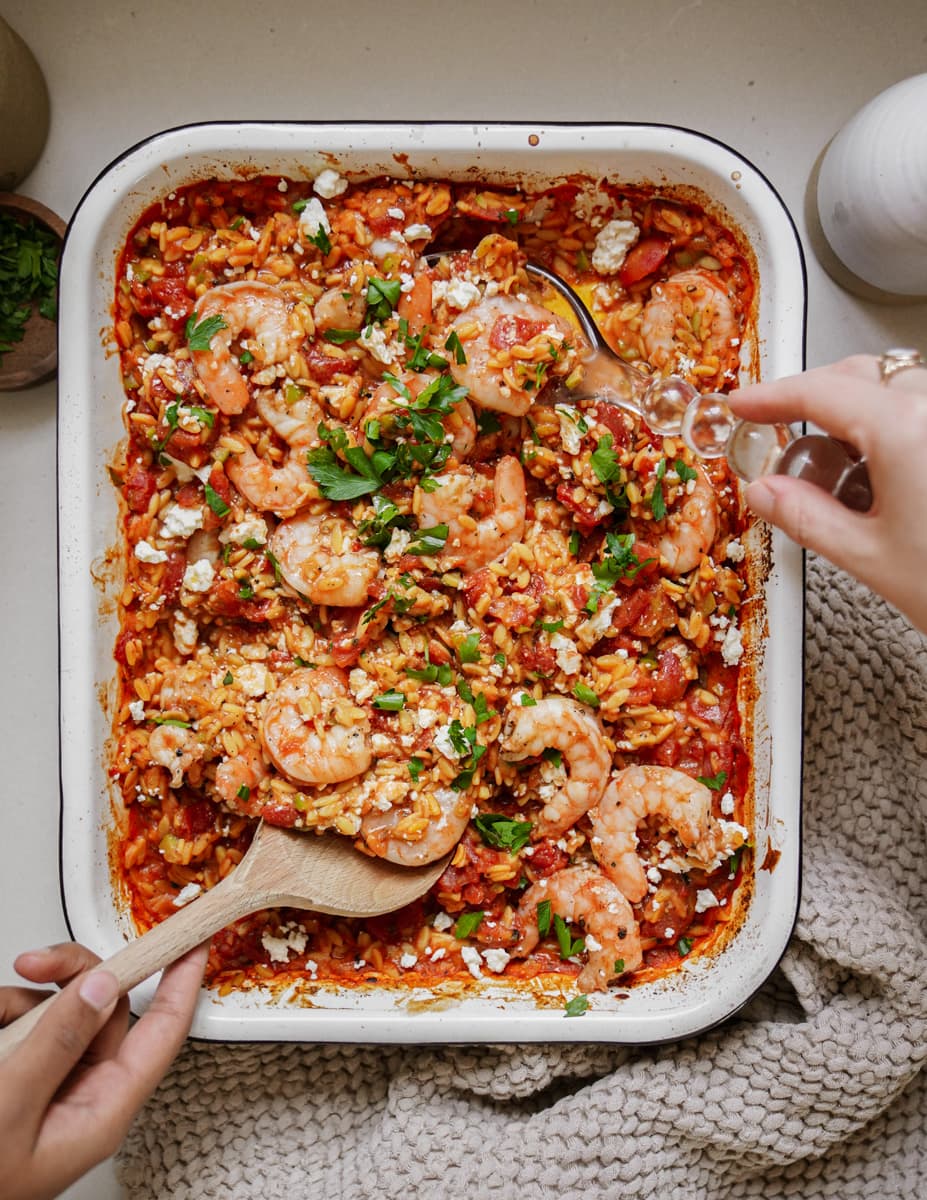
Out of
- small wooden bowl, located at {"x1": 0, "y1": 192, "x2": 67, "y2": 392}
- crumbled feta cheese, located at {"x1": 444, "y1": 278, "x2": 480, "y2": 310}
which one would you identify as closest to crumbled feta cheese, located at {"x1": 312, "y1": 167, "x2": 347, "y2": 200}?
crumbled feta cheese, located at {"x1": 444, "y1": 278, "x2": 480, "y2": 310}

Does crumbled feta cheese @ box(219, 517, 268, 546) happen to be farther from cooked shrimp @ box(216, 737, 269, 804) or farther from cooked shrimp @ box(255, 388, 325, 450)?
cooked shrimp @ box(216, 737, 269, 804)

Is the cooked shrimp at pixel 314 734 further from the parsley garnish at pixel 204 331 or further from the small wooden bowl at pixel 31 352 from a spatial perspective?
the small wooden bowl at pixel 31 352

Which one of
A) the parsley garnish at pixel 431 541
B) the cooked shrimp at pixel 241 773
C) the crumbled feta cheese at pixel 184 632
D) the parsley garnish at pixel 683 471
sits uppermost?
the parsley garnish at pixel 683 471

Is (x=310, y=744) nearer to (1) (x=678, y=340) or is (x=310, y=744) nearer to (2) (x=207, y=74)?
(1) (x=678, y=340)

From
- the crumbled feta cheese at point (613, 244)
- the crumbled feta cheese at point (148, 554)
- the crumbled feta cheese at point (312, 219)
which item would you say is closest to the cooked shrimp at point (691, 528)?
the crumbled feta cheese at point (613, 244)

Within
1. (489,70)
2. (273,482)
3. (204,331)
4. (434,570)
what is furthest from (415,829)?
(489,70)

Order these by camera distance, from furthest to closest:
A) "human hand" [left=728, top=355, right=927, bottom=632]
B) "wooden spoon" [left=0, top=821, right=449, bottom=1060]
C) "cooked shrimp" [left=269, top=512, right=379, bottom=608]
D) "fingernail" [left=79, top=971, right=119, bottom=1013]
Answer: "cooked shrimp" [left=269, top=512, right=379, bottom=608] < "wooden spoon" [left=0, top=821, right=449, bottom=1060] < "fingernail" [left=79, top=971, right=119, bottom=1013] < "human hand" [left=728, top=355, right=927, bottom=632]
